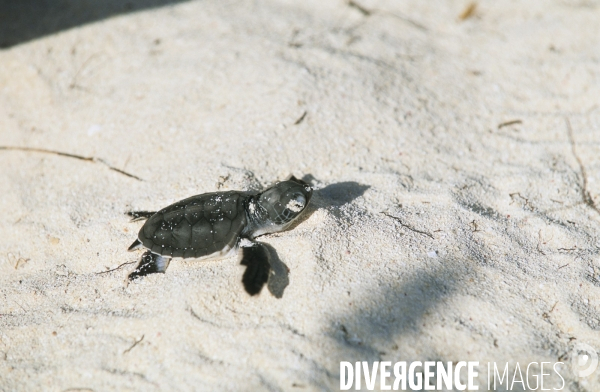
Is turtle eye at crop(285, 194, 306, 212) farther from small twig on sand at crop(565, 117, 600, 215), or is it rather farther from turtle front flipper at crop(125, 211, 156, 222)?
small twig on sand at crop(565, 117, 600, 215)

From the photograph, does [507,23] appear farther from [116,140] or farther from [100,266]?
[100,266]

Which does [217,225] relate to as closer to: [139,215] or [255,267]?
[255,267]

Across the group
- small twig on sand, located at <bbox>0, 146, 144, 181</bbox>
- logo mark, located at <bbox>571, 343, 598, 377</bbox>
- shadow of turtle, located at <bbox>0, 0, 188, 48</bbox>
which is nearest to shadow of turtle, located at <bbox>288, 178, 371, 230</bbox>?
small twig on sand, located at <bbox>0, 146, 144, 181</bbox>

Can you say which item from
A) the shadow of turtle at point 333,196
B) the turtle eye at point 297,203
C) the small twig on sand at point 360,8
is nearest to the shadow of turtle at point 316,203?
the shadow of turtle at point 333,196

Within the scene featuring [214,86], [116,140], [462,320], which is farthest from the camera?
[214,86]

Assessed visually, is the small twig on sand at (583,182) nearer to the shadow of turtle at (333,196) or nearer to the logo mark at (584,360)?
the logo mark at (584,360)

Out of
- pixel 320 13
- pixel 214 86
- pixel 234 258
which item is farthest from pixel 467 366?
pixel 320 13
